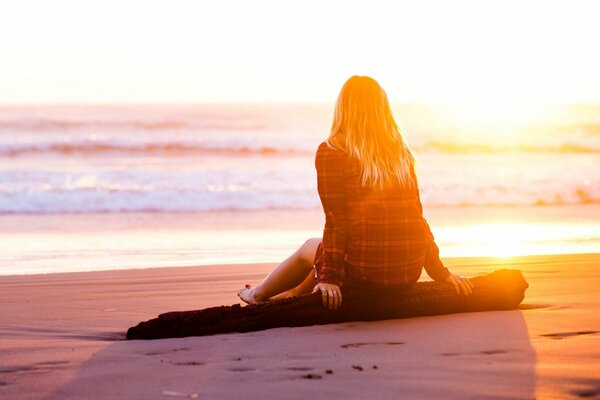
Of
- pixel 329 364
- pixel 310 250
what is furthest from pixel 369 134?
pixel 329 364

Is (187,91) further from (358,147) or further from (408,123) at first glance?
(358,147)

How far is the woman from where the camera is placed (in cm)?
488

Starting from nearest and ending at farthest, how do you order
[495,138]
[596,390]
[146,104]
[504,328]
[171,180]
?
[596,390] < [504,328] < [171,180] < [495,138] < [146,104]

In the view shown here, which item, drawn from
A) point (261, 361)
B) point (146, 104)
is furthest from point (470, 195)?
point (146, 104)

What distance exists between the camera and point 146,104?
40250 mm

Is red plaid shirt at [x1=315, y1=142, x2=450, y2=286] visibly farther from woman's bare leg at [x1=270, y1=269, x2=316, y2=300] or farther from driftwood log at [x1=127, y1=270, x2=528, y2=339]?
woman's bare leg at [x1=270, y1=269, x2=316, y2=300]

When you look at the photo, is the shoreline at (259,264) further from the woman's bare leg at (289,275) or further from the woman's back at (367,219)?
the woman's back at (367,219)

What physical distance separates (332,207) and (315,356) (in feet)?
3.30

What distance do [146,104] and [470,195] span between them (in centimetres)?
2431

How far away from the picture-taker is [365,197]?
490 centimetres

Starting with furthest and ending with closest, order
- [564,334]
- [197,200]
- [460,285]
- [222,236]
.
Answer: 1. [197,200]
2. [222,236]
3. [460,285]
4. [564,334]

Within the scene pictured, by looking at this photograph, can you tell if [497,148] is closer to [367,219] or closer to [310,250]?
[310,250]

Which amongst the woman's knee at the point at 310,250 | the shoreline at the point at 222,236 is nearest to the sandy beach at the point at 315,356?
the woman's knee at the point at 310,250

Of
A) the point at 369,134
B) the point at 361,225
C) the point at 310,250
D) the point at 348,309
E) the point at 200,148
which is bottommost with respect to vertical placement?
the point at 348,309
